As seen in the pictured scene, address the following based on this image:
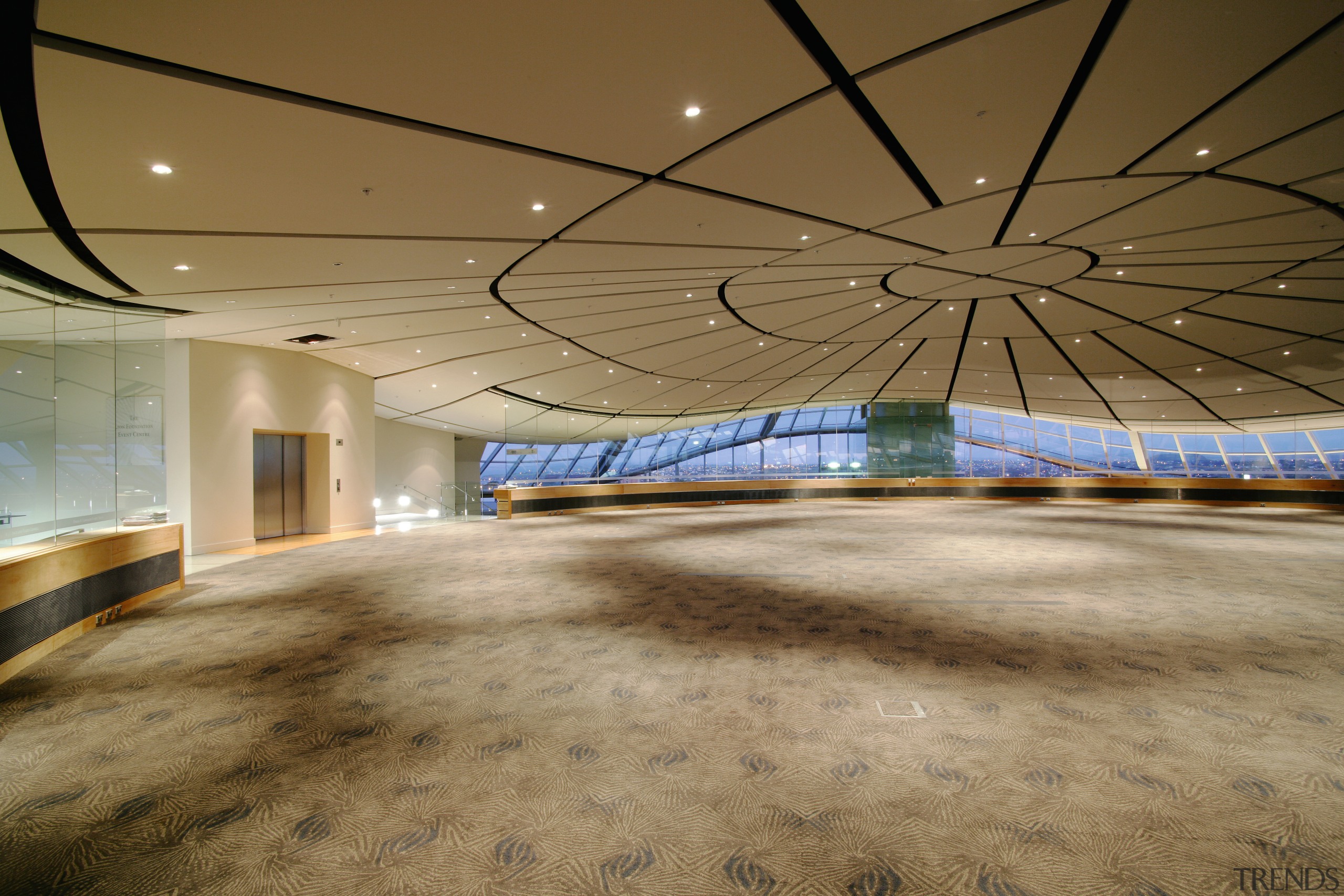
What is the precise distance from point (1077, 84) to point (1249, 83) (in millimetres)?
1245

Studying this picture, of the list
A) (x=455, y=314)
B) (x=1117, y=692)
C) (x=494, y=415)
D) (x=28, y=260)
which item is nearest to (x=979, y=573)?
(x=1117, y=692)

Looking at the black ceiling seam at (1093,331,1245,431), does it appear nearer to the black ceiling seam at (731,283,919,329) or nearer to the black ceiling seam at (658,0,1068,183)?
the black ceiling seam at (731,283,919,329)

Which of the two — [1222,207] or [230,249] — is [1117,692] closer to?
[1222,207]

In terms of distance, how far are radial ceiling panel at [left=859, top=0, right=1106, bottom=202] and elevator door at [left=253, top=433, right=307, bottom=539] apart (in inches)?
507

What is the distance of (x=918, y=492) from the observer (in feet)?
78.9

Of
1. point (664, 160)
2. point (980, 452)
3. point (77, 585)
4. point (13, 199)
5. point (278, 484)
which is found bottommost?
point (77, 585)

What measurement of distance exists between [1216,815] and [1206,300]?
37.0 ft

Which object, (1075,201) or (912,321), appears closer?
(1075,201)

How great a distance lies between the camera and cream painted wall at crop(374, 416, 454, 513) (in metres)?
19.1

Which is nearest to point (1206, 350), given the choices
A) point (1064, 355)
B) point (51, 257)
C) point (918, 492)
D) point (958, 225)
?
point (1064, 355)

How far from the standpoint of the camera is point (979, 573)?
7391 mm

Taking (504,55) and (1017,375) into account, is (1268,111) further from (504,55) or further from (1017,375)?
(1017,375)

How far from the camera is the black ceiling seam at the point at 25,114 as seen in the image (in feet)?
8.80

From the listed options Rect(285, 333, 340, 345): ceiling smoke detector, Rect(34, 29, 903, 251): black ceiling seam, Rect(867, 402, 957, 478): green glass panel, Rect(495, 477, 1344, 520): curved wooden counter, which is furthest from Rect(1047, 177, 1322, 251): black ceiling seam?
Rect(867, 402, 957, 478): green glass panel
